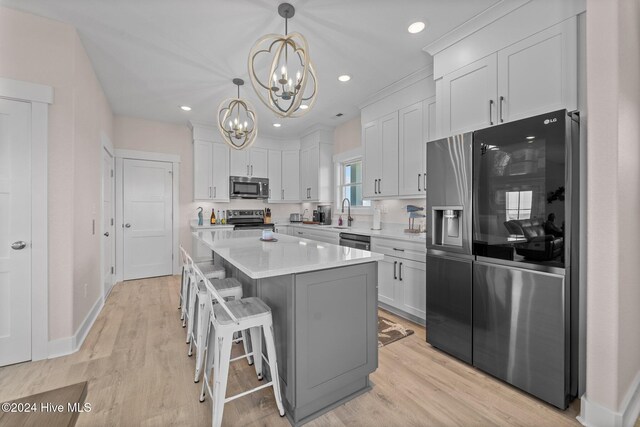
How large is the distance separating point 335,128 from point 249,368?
443cm

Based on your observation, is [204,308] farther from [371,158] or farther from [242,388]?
[371,158]

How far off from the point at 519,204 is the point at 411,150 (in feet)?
5.63

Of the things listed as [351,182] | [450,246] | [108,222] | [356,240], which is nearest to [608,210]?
[450,246]

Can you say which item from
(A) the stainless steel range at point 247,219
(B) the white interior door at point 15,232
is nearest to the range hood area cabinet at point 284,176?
(A) the stainless steel range at point 247,219

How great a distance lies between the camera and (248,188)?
559 centimetres

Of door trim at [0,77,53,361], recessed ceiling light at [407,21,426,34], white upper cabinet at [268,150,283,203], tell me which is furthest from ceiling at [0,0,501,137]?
white upper cabinet at [268,150,283,203]

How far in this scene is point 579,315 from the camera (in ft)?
5.75

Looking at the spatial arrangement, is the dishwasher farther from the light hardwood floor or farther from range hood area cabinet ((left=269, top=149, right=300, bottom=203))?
range hood area cabinet ((left=269, top=149, right=300, bottom=203))

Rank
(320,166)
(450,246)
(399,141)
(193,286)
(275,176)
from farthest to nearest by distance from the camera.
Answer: (275,176) < (320,166) < (399,141) < (193,286) < (450,246)

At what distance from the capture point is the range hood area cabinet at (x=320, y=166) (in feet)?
17.6

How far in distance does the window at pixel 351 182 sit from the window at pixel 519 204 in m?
2.87

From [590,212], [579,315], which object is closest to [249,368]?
[579,315]

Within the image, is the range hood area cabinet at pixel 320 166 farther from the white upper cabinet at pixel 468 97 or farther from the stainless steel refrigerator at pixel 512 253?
the stainless steel refrigerator at pixel 512 253

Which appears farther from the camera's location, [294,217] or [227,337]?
[294,217]
